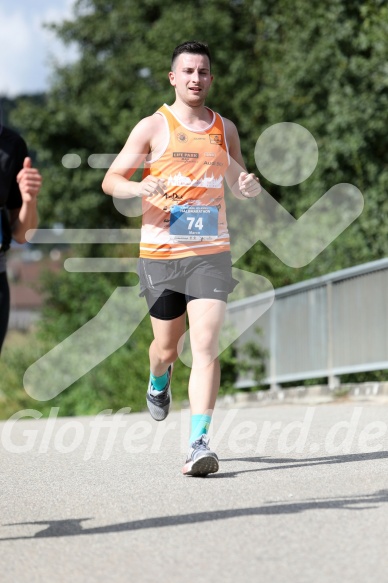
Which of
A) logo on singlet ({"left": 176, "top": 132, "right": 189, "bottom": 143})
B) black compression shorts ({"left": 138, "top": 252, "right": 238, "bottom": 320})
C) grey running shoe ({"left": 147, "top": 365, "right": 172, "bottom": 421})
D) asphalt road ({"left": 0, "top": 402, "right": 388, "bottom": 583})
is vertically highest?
logo on singlet ({"left": 176, "top": 132, "right": 189, "bottom": 143})

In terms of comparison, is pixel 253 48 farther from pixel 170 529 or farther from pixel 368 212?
pixel 170 529

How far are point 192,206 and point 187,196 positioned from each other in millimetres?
58

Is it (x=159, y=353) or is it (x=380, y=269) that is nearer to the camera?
(x=159, y=353)

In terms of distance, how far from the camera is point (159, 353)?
24.1 feet

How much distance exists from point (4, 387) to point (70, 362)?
621 cm

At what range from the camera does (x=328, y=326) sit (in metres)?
14.1

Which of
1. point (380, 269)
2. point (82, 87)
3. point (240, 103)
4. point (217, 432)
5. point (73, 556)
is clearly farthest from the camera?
point (82, 87)

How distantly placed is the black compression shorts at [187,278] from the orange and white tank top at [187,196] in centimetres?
5

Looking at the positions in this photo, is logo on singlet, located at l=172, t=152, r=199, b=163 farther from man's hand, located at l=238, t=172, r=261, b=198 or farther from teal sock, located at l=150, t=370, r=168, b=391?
teal sock, located at l=150, t=370, r=168, b=391

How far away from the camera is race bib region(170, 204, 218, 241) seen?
6.59 metres

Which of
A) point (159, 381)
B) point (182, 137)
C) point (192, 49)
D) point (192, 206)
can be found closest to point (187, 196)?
point (192, 206)

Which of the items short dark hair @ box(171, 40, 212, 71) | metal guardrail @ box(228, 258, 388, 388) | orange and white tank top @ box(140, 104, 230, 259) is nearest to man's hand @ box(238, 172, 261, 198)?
orange and white tank top @ box(140, 104, 230, 259)

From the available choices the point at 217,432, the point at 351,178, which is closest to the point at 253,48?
the point at 351,178

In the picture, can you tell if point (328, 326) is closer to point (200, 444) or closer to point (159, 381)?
point (159, 381)
